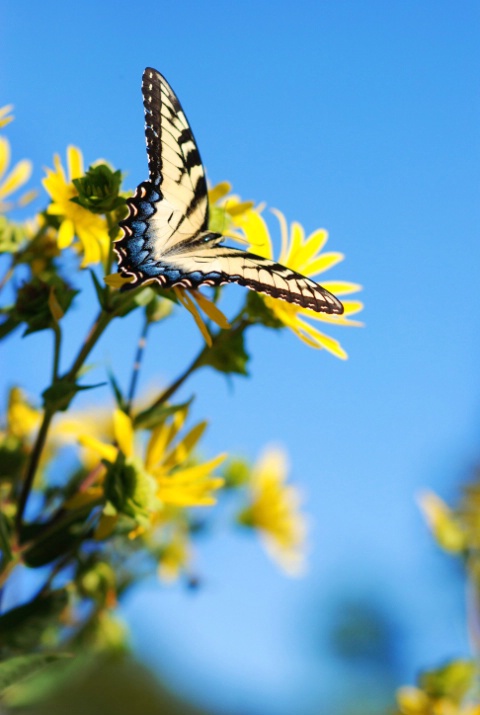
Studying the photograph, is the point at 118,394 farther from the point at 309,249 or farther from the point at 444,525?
the point at 444,525

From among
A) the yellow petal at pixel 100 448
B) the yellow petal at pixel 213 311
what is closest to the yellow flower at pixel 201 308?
the yellow petal at pixel 213 311

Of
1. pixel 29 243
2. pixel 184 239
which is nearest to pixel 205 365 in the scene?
pixel 184 239

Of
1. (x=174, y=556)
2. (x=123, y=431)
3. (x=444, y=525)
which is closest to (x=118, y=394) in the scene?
(x=123, y=431)

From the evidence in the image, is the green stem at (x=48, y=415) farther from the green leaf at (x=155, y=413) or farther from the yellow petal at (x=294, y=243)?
the yellow petal at (x=294, y=243)

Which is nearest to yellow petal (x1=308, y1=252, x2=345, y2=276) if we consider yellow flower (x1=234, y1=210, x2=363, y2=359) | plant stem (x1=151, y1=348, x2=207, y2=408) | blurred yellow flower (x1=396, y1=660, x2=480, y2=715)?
yellow flower (x1=234, y1=210, x2=363, y2=359)

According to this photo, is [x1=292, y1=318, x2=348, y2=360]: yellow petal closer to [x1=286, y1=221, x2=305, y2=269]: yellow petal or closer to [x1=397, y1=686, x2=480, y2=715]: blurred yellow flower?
[x1=286, y1=221, x2=305, y2=269]: yellow petal
